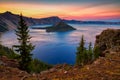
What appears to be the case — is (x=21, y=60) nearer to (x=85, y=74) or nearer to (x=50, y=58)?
(x=85, y=74)

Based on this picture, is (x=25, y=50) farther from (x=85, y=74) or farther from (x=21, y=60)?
(x=85, y=74)

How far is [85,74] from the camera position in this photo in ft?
32.5

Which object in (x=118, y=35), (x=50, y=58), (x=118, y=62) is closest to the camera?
(x=118, y=62)

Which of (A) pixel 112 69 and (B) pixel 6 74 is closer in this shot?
(A) pixel 112 69

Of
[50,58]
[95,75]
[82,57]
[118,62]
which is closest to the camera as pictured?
[95,75]

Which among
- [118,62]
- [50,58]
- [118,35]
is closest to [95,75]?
[118,62]

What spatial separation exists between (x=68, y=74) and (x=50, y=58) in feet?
370

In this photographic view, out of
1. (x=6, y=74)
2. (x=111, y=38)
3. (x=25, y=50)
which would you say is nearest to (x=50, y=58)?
(x=111, y=38)

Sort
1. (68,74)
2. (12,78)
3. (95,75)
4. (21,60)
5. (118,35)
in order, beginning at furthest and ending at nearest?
(118,35)
(21,60)
(12,78)
(68,74)
(95,75)

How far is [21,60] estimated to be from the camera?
2964 centimetres

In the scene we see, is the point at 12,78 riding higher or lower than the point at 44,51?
higher

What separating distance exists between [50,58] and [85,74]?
11311cm

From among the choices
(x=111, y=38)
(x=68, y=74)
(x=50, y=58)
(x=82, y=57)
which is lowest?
(x=50, y=58)

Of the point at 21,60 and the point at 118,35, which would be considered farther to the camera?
the point at 118,35
